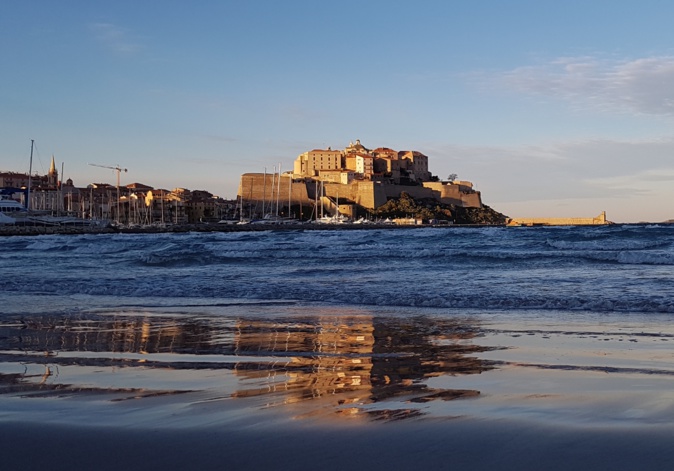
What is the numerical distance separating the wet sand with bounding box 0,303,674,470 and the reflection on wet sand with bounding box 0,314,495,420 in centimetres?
2

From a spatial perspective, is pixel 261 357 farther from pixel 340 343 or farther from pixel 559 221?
pixel 559 221

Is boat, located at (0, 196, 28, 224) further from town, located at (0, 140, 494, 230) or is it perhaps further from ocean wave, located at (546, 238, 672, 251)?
ocean wave, located at (546, 238, 672, 251)

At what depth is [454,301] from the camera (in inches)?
335

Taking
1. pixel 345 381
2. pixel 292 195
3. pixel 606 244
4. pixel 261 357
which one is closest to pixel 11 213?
pixel 292 195

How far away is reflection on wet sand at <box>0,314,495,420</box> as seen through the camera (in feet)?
11.2

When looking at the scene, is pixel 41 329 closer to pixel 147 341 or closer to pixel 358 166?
pixel 147 341

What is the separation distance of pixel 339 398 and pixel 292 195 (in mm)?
82064

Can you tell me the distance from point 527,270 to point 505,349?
30.9 feet

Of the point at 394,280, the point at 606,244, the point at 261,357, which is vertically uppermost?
the point at 606,244

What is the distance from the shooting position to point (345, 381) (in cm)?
372

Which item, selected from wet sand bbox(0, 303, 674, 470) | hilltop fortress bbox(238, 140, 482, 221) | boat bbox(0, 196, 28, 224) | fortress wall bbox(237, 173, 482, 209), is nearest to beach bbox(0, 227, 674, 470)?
wet sand bbox(0, 303, 674, 470)

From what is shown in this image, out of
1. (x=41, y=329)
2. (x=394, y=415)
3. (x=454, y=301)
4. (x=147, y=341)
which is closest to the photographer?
(x=394, y=415)

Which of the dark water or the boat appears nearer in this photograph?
the dark water

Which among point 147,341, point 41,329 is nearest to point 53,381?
point 147,341
